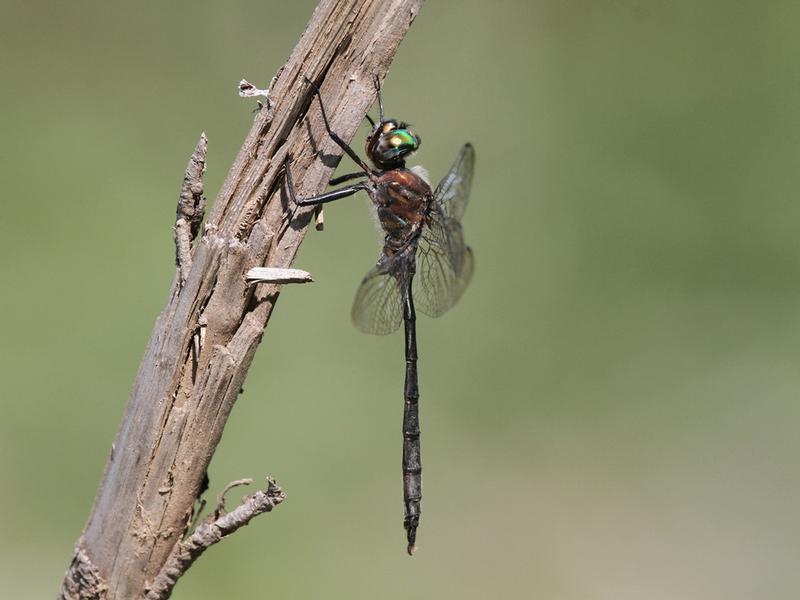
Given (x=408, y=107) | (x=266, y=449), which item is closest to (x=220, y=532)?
(x=266, y=449)

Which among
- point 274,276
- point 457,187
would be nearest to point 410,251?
point 457,187

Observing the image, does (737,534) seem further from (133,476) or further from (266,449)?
(133,476)

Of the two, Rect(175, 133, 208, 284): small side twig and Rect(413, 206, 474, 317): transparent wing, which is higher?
Rect(413, 206, 474, 317): transparent wing

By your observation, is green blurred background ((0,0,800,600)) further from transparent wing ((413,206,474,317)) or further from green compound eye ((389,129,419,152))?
green compound eye ((389,129,419,152))

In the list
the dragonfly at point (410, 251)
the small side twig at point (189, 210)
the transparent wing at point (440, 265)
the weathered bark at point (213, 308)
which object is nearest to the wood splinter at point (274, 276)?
the weathered bark at point (213, 308)

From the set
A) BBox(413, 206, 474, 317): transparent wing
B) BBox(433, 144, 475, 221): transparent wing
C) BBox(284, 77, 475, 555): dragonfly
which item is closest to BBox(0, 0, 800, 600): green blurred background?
BBox(284, 77, 475, 555): dragonfly

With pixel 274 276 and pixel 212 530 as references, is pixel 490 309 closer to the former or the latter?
pixel 274 276

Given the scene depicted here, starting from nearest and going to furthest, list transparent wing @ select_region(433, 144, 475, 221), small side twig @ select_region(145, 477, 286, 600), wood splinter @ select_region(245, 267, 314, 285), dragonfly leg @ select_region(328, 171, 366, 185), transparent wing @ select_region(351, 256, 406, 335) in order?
small side twig @ select_region(145, 477, 286, 600), wood splinter @ select_region(245, 267, 314, 285), dragonfly leg @ select_region(328, 171, 366, 185), transparent wing @ select_region(351, 256, 406, 335), transparent wing @ select_region(433, 144, 475, 221)
